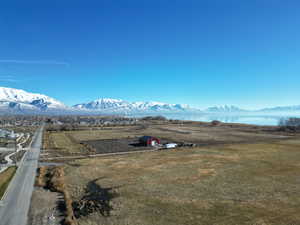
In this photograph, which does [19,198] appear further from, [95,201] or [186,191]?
[186,191]

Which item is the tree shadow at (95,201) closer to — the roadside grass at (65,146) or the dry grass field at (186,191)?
the dry grass field at (186,191)

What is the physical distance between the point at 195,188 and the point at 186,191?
4.40 feet

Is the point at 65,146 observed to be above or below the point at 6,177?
above

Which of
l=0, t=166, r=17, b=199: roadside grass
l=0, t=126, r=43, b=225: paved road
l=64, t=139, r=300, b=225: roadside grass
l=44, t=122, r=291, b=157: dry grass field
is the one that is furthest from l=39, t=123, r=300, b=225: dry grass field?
l=44, t=122, r=291, b=157: dry grass field

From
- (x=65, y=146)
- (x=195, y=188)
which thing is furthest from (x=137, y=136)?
(x=195, y=188)

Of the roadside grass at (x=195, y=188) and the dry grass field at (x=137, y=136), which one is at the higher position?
the dry grass field at (x=137, y=136)

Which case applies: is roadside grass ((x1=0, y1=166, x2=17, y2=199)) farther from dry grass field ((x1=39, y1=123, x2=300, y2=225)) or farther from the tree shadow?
the tree shadow

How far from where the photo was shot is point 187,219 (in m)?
14.4

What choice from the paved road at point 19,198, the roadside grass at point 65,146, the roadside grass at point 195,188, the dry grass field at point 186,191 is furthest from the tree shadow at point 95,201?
the roadside grass at point 65,146

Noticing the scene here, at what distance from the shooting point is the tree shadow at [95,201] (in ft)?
52.0

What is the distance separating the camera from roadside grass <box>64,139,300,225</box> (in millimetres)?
14797

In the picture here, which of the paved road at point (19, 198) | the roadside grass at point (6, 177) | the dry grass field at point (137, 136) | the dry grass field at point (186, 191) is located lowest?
the paved road at point (19, 198)

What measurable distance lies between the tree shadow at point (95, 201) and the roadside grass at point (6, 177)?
8454 millimetres

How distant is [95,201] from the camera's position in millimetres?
17547
